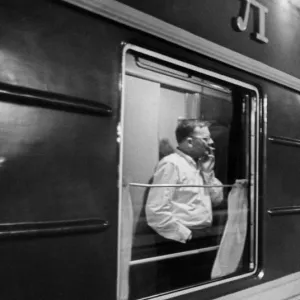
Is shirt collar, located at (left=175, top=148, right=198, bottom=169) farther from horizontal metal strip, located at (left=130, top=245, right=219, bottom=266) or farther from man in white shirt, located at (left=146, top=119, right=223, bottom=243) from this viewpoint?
horizontal metal strip, located at (left=130, top=245, right=219, bottom=266)

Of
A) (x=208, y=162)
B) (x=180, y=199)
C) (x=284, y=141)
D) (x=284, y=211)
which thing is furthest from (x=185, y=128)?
(x=284, y=211)

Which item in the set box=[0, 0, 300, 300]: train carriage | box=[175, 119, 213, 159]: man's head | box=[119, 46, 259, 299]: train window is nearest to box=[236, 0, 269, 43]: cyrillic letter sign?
box=[0, 0, 300, 300]: train carriage

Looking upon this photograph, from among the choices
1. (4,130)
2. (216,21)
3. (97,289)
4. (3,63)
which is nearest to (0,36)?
(3,63)

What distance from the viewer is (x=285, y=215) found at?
213 cm

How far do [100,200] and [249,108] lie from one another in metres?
1.08

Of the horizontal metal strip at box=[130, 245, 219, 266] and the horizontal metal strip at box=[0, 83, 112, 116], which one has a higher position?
the horizontal metal strip at box=[0, 83, 112, 116]

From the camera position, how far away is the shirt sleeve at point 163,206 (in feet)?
6.08

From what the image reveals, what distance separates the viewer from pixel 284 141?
2141 mm

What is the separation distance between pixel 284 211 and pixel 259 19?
997 mm

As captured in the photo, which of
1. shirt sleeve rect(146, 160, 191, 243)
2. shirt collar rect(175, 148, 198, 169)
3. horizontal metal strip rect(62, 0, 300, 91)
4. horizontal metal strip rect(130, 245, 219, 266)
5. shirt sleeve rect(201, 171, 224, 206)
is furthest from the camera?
shirt sleeve rect(201, 171, 224, 206)

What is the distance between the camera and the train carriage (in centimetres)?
112

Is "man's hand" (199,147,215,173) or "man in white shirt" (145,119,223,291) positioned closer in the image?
"man in white shirt" (145,119,223,291)

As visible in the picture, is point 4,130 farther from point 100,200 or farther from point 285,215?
point 285,215

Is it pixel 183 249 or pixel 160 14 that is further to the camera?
pixel 183 249
